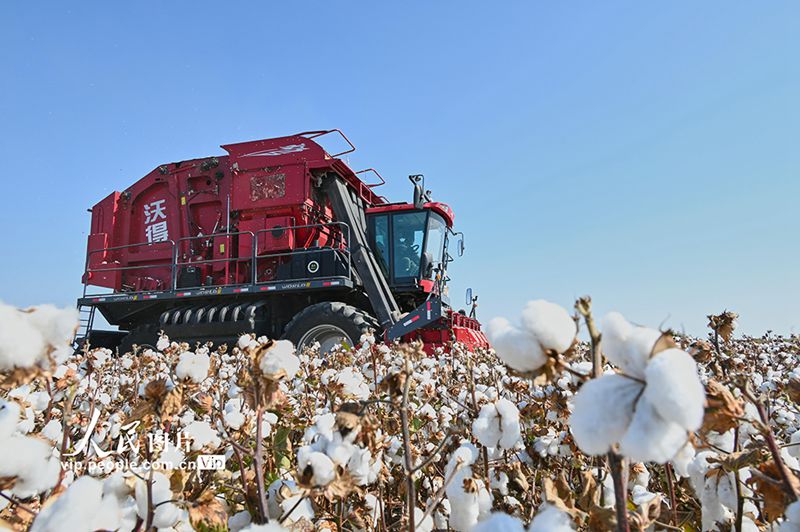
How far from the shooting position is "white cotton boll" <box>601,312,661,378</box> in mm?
561

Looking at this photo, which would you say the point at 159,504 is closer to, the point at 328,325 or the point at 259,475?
the point at 259,475

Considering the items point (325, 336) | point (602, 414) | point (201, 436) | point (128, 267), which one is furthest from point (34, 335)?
point (128, 267)

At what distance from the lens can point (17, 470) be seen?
70cm

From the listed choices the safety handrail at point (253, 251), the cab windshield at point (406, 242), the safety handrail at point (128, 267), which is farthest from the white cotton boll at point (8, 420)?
the safety handrail at point (128, 267)

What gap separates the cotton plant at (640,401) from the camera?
0.51 meters

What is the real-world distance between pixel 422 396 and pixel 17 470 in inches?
80.9

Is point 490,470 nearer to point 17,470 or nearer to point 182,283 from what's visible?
point 17,470

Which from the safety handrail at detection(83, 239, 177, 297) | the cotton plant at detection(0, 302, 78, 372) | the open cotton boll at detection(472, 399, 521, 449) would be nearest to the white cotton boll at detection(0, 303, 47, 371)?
the cotton plant at detection(0, 302, 78, 372)

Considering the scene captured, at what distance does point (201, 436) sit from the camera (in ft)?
4.76

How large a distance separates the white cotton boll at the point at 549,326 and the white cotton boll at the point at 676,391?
13 centimetres

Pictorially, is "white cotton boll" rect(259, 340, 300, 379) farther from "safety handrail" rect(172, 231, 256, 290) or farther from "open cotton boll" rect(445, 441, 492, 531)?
"safety handrail" rect(172, 231, 256, 290)

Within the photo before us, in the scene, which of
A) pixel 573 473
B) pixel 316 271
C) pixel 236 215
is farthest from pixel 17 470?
pixel 236 215

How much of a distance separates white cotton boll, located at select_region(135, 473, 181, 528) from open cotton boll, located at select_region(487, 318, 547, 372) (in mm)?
697

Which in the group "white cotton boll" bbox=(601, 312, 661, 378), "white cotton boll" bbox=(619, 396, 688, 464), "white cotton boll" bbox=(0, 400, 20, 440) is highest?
"white cotton boll" bbox=(601, 312, 661, 378)
